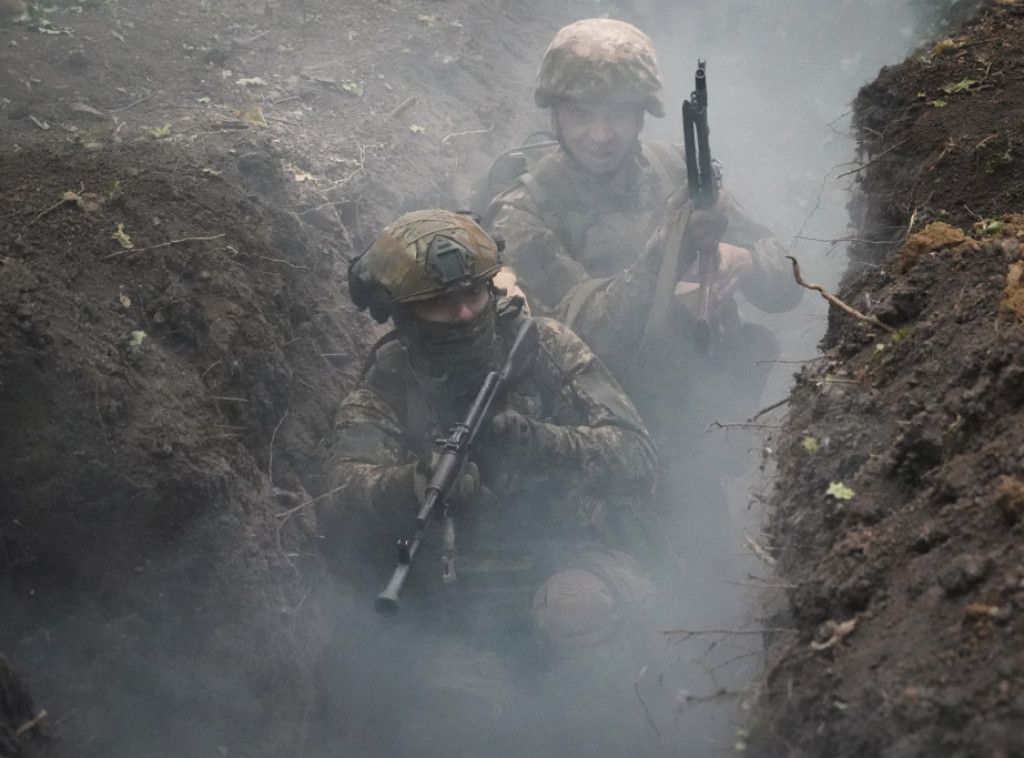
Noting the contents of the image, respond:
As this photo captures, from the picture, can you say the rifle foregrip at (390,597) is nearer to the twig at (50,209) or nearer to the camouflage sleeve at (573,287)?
the twig at (50,209)

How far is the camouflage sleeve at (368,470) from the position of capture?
4258 millimetres

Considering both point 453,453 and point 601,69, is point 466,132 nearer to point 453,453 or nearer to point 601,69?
point 601,69

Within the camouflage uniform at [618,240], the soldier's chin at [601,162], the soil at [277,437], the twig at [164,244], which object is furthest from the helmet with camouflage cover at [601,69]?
the twig at [164,244]

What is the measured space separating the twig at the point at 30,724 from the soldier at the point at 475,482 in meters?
1.80

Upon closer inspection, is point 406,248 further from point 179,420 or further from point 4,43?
point 4,43

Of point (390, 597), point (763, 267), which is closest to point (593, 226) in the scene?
point (763, 267)

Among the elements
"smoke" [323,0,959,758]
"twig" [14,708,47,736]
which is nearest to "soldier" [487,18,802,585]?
"smoke" [323,0,959,758]

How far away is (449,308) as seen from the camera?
428 cm

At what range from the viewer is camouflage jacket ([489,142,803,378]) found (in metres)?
6.66

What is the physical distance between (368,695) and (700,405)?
10.6ft

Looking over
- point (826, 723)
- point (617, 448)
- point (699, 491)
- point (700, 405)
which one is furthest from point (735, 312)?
point (826, 723)

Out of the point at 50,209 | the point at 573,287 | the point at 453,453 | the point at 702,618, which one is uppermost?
the point at 50,209

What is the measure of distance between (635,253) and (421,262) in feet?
10.7

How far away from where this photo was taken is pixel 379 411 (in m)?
4.66
